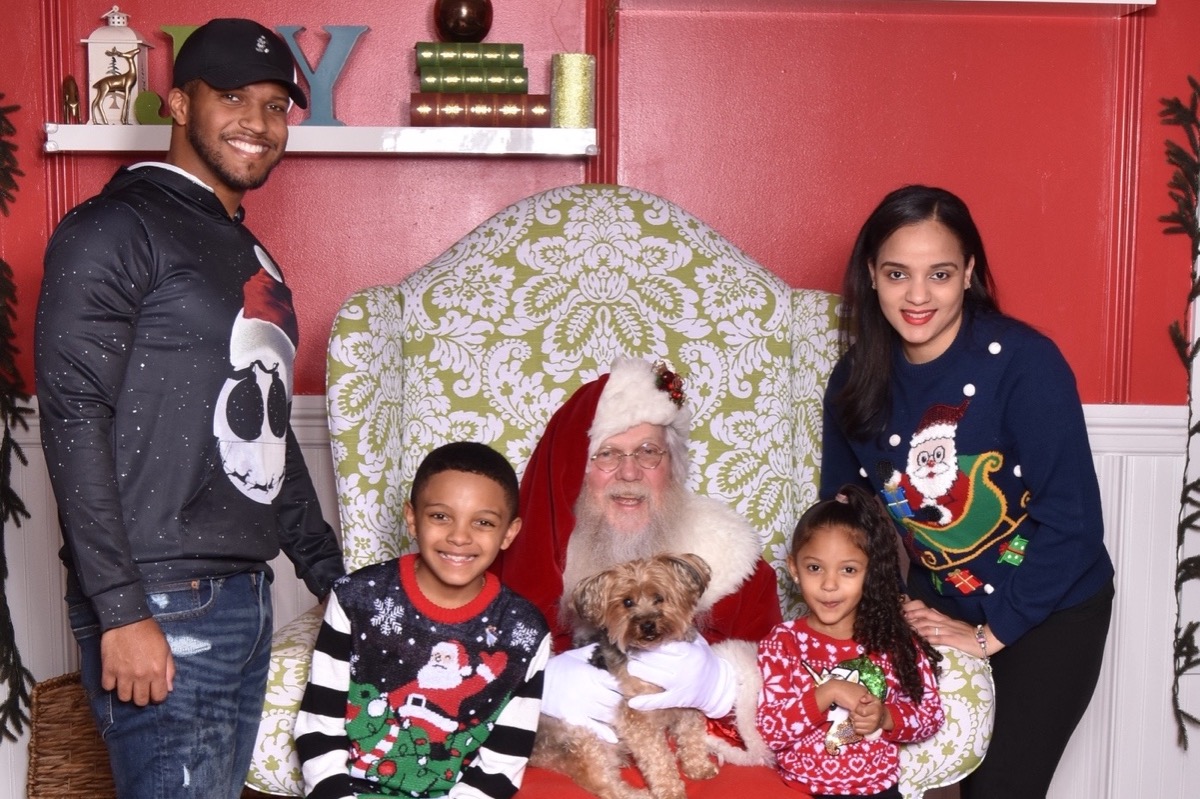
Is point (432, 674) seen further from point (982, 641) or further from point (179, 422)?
point (982, 641)

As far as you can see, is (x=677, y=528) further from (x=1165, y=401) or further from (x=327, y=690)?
→ (x=1165, y=401)

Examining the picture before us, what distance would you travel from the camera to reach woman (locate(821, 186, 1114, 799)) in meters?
2.58

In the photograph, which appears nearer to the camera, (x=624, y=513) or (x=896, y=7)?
(x=624, y=513)

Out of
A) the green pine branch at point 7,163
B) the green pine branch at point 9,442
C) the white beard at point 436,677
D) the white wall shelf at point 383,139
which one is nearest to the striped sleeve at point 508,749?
the white beard at point 436,677

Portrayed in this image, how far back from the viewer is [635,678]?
2469mm

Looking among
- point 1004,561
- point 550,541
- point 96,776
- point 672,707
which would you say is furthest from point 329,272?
point 1004,561

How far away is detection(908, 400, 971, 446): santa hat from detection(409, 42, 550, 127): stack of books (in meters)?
1.60

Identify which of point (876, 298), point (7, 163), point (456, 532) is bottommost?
point (456, 532)

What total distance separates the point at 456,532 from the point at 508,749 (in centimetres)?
45

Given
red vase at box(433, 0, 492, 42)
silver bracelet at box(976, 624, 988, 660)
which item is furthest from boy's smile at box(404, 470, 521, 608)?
red vase at box(433, 0, 492, 42)

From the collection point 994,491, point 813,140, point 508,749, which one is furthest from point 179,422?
point 813,140

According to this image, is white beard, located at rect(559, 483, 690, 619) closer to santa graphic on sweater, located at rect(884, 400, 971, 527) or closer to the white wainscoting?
santa graphic on sweater, located at rect(884, 400, 971, 527)

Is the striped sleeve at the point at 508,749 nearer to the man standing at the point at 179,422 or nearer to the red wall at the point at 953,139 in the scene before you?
the man standing at the point at 179,422

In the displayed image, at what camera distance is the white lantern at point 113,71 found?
11.8ft
